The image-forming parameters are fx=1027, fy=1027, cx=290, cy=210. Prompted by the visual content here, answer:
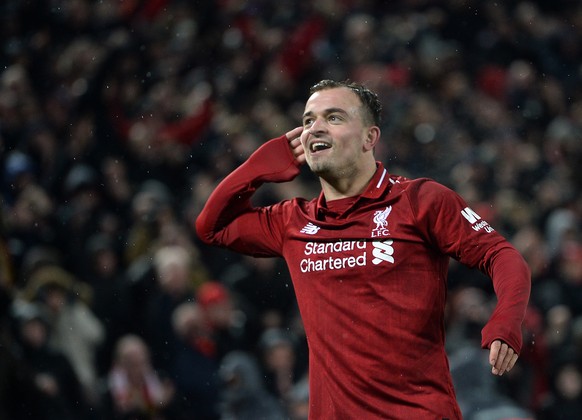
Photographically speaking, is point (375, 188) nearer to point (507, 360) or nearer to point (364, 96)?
point (364, 96)

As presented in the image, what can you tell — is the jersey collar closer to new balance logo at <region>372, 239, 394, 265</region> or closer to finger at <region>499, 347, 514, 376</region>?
new balance logo at <region>372, 239, 394, 265</region>

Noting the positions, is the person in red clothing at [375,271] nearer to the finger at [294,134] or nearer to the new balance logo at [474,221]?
the new balance logo at [474,221]

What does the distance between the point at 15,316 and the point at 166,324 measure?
94 centimetres

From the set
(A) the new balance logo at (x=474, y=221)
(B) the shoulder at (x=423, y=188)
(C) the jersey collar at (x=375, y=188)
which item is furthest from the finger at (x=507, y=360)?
(C) the jersey collar at (x=375, y=188)

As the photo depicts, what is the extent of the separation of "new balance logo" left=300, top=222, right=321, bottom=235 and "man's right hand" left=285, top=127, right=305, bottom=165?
375mm

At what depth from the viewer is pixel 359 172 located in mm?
3525

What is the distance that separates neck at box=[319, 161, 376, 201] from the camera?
11.5 ft

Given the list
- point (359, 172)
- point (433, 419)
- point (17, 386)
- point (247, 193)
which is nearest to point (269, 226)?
point (247, 193)

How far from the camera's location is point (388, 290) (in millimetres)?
3266

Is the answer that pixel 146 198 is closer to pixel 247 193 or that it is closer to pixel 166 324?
pixel 166 324

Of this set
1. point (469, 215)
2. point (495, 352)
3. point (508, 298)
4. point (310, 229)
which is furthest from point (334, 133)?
point (495, 352)

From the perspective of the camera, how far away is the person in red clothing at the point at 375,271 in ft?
10.5

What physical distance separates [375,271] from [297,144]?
75cm

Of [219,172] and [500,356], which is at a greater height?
[219,172]
